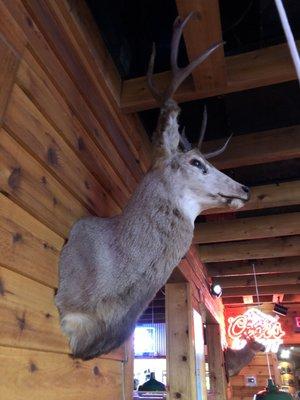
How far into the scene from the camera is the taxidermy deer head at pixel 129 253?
48.9 inches

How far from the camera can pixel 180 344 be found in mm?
3037

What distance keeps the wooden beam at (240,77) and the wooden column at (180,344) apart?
5.95 ft

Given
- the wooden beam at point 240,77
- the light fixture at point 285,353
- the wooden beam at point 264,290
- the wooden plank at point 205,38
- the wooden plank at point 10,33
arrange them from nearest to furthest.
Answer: the wooden plank at point 10,33, the wooden plank at point 205,38, the wooden beam at point 240,77, the wooden beam at point 264,290, the light fixture at point 285,353

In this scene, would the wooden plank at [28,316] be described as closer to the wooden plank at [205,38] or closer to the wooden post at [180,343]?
the wooden plank at [205,38]

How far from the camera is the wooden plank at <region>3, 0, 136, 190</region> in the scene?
124cm

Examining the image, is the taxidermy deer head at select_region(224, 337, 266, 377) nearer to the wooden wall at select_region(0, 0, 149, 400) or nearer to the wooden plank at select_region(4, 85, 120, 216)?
the wooden wall at select_region(0, 0, 149, 400)

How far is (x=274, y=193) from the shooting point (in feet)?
10.2

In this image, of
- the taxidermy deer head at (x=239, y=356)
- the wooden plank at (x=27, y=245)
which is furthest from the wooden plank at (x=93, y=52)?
the taxidermy deer head at (x=239, y=356)

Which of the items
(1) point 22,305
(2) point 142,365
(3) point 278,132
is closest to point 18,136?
(1) point 22,305

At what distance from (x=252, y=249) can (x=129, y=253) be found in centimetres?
317

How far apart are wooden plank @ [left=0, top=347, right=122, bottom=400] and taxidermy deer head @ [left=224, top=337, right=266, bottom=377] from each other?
4.71 metres

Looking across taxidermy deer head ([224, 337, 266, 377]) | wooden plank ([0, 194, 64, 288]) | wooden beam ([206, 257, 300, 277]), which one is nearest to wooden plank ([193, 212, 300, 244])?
wooden beam ([206, 257, 300, 277])

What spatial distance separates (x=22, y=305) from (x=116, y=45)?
1.46 meters

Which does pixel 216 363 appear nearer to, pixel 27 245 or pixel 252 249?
pixel 252 249
